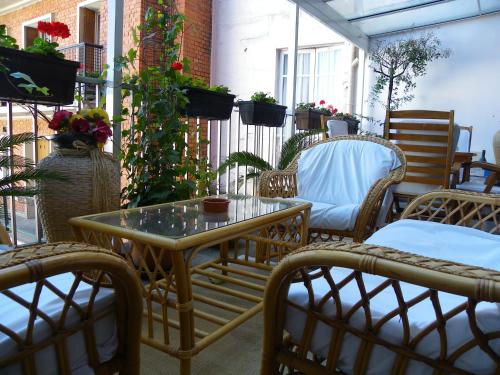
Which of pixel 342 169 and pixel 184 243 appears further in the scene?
pixel 342 169

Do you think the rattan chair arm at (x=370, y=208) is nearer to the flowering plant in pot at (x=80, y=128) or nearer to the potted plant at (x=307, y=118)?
the flowering plant in pot at (x=80, y=128)

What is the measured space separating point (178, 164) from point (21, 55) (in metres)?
1.01

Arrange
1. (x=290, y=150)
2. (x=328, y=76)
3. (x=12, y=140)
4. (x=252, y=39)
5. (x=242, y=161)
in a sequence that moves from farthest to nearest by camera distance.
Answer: (x=252, y=39) < (x=328, y=76) < (x=290, y=150) < (x=242, y=161) < (x=12, y=140)

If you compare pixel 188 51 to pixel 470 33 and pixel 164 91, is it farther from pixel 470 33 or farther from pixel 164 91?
pixel 164 91

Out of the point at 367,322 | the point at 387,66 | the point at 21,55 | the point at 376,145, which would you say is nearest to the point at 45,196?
the point at 21,55

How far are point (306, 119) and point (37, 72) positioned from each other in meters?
3.25

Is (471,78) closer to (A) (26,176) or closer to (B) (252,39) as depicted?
(B) (252,39)

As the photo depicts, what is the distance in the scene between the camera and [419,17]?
5582 mm

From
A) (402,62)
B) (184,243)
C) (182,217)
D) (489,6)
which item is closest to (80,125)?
(182,217)

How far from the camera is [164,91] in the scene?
2.39 meters

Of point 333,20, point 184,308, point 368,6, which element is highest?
point 368,6

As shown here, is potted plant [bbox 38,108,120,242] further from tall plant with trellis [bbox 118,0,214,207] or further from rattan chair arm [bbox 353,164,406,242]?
rattan chair arm [bbox 353,164,406,242]

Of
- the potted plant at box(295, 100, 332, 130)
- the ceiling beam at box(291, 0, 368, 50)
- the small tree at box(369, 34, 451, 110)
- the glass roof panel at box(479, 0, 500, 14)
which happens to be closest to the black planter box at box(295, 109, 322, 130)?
→ the potted plant at box(295, 100, 332, 130)

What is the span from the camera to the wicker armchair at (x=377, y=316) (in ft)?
2.04
